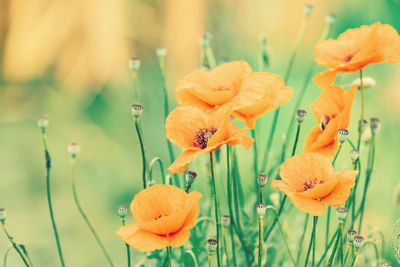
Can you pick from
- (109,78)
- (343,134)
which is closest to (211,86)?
(343,134)

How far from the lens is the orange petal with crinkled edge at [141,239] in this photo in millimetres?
365

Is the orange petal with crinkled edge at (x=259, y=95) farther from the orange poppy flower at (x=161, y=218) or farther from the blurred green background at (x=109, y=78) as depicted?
the blurred green background at (x=109, y=78)

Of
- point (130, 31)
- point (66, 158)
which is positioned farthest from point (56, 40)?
point (66, 158)

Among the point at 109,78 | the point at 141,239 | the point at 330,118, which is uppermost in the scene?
the point at 109,78

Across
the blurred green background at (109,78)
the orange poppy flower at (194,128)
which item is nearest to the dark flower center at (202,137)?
the orange poppy flower at (194,128)

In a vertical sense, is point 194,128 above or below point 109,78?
below

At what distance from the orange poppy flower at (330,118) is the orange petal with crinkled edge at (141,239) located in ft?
0.51

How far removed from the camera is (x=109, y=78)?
1.17m

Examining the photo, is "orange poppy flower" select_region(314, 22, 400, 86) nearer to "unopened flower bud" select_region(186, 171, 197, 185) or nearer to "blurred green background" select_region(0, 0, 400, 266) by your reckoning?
"unopened flower bud" select_region(186, 171, 197, 185)

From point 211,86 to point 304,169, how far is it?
0.38 ft

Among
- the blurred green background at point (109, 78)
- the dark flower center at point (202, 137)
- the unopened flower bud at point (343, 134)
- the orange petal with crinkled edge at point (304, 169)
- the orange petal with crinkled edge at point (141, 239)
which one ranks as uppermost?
the blurred green background at point (109, 78)

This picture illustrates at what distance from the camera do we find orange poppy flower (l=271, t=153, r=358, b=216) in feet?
1.22

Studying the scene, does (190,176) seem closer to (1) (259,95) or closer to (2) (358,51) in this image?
(1) (259,95)

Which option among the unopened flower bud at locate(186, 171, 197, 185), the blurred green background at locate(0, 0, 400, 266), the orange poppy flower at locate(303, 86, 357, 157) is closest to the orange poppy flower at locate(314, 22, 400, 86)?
the orange poppy flower at locate(303, 86, 357, 157)
